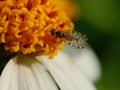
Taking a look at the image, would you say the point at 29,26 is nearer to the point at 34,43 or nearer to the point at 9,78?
the point at 34,43

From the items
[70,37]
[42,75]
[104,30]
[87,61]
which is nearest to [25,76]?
[42,75]

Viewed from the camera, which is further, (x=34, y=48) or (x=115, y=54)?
(x=115, y=54)

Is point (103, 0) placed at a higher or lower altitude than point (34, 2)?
lower

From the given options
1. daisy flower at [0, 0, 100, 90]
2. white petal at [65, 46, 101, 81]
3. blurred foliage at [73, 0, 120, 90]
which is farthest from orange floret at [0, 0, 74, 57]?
blurred foliage at [73, 0, 120, 90]

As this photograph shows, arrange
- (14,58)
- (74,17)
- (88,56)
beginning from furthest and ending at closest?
(74,17) → (88,56) → (14,58)

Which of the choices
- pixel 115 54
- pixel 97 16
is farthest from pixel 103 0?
pixel 115 54

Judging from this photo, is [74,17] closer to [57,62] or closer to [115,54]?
[115,54]
